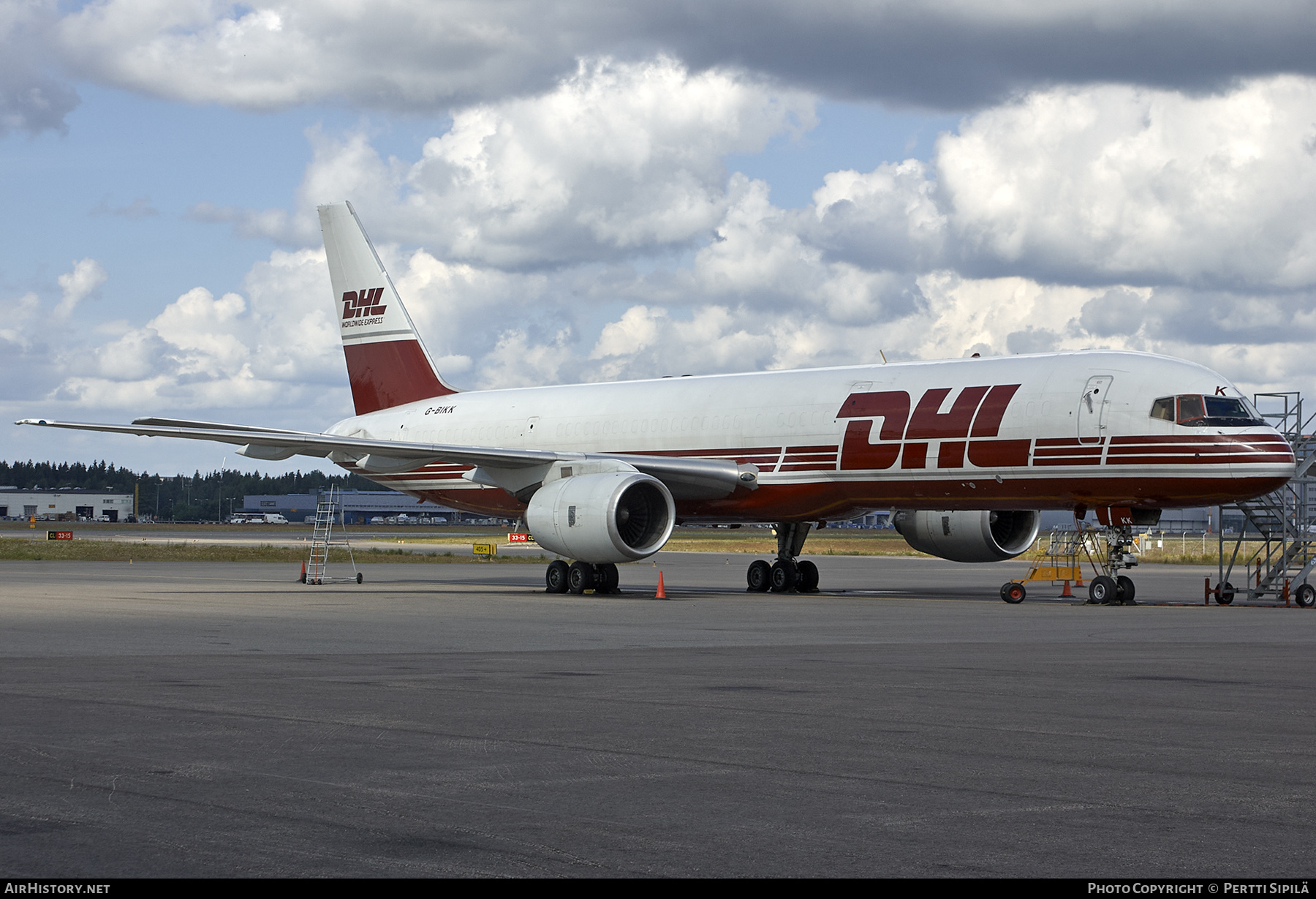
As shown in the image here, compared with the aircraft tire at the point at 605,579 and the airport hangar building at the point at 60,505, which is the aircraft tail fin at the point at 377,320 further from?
the airport hangar building at the point at 60,505

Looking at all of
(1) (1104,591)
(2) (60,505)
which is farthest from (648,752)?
(2) (60,505)

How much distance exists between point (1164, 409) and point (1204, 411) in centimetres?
65

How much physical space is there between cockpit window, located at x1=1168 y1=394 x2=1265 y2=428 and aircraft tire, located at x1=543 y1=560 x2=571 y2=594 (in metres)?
11.8

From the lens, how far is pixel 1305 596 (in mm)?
26188

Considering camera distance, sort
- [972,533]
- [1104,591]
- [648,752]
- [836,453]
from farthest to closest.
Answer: [972,533], [836,453], [1104,591], [648,752]

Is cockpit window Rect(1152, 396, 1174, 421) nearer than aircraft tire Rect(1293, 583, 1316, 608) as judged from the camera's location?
Yes

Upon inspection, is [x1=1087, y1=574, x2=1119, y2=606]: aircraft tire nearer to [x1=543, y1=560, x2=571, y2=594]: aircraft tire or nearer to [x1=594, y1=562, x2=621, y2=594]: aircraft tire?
[x1=594, y1=562, x2=621, y2=594]: aircraft tire

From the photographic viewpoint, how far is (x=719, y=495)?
29.0 meters

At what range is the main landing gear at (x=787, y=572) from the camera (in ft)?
100

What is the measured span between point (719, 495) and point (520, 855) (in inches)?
930

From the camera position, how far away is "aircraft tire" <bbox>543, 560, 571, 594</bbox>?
1110 inches

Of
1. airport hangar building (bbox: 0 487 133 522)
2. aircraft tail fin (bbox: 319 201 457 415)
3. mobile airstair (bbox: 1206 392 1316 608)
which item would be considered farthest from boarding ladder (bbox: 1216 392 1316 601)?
airport hangar building (bbox: 0 487 133 522)

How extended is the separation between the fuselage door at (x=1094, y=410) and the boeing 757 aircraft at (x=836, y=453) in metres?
0.03

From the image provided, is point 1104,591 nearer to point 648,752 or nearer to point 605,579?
point 605,579
